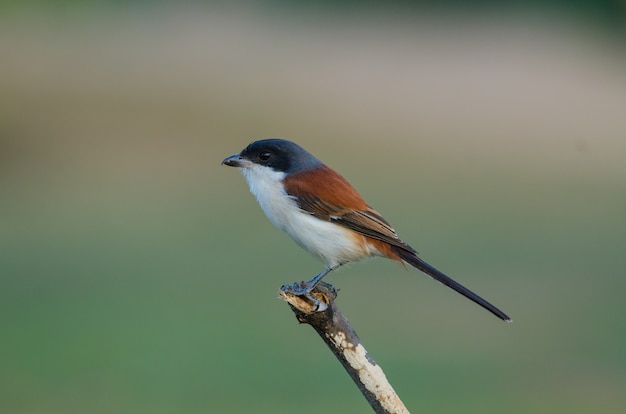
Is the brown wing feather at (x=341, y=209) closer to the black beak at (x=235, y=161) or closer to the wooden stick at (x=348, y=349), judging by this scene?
the black beak at (x=235, y=161)

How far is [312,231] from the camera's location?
13.4 feet

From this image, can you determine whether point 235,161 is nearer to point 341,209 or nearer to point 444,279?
point 341,209

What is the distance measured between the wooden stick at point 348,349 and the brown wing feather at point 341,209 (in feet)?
1.84

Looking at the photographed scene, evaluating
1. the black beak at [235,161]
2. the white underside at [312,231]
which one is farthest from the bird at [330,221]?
the black beak at [235,161]

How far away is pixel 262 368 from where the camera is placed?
10055mm

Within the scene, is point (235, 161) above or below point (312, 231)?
above

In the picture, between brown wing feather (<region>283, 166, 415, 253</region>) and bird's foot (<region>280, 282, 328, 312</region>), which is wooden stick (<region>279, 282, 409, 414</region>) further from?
brown wing feather (<region>283, 166, 415, 253</region>)

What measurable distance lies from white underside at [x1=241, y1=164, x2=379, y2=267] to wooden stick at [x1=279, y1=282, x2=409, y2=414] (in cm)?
52

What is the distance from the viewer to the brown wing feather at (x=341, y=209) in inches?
160

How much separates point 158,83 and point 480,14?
9.72 metres

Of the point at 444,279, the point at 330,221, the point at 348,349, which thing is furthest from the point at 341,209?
the point at 348,349

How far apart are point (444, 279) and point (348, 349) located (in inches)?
29.2

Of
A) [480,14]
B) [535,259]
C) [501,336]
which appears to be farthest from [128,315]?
[480,14]

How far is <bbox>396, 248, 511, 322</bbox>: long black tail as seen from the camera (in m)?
3.79
